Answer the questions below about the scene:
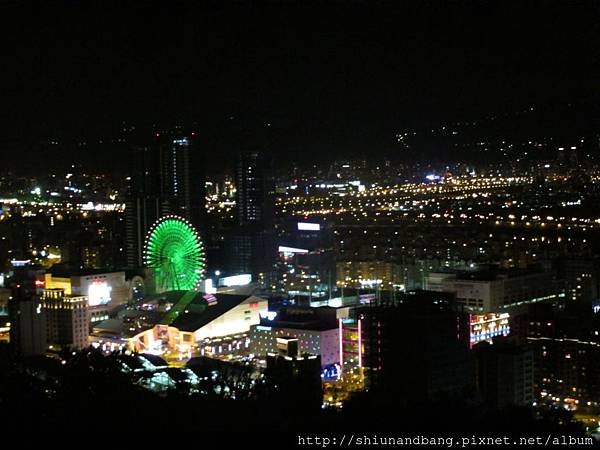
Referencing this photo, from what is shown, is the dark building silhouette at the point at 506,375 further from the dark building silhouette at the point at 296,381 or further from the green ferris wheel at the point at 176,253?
the green ferris wheel at the point at 176,253

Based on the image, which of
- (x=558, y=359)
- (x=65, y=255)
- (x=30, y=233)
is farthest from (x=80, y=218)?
(x=558, y=359)

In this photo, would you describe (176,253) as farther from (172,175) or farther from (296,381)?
(296,381)

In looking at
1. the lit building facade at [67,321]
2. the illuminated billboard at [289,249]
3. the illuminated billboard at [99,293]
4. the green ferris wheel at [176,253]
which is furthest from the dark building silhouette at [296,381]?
the illuminated billboard at [289,249]

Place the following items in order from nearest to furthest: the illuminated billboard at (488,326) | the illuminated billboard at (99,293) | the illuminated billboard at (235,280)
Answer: the illuminated billboard at (488,326) → the illuminated billboard at (99,293) → the illuminated billboard at (235,280)

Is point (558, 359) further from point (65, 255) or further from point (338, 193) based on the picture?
point (338, 193)

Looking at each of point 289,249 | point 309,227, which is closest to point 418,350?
point 289,249

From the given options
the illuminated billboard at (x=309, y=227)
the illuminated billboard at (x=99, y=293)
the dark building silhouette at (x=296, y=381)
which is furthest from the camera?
the illuminated billboard at (x=309, y=227)

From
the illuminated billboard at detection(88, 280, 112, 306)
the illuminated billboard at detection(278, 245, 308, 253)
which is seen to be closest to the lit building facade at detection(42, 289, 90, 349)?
the illuminated billboard at detection(88, 280, 112, 306)
